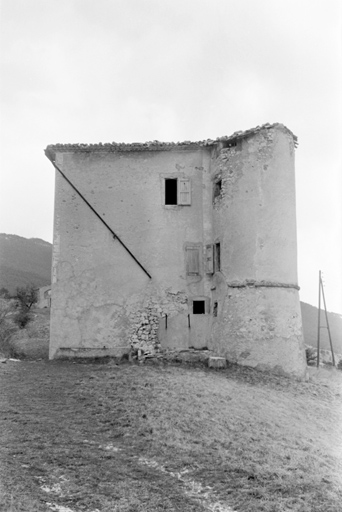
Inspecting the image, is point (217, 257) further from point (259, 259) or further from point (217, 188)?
point (217, 188)

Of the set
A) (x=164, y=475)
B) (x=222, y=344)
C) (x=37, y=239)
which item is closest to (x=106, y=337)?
(x=222, y=344)

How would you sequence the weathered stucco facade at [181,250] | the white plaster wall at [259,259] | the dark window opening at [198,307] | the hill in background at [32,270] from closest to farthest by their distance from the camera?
the white plaster wall at [259,259]
the weathered stucco facade at [181,250]
the dark window opening at [198,307]
the hill in background at [32,270]

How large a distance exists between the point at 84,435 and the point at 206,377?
589 cm

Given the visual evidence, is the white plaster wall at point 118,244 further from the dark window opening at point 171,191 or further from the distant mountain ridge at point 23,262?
the distant mountain ridge at point 23,262

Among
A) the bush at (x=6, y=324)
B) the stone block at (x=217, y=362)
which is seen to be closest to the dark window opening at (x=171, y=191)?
the stone block at (x=217, y=362)

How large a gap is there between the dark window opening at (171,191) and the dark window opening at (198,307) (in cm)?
424

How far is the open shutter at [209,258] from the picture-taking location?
19.6m

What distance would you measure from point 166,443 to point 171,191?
1272 centimetres

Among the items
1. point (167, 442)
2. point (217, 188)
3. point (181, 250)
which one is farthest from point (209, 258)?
point (167, 442)

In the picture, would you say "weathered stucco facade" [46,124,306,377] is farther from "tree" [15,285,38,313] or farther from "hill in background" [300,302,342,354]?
"hill in background" [300,302,342,354]

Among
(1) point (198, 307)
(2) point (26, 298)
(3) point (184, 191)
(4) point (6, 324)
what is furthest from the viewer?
(2) point (26, 298)

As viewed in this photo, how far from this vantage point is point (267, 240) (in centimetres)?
1814

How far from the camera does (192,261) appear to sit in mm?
19922

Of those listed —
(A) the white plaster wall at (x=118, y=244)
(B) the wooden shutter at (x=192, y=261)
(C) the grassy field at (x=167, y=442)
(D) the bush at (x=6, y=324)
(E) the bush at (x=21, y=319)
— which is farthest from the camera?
(E) the bush at (x=21, y=319)
